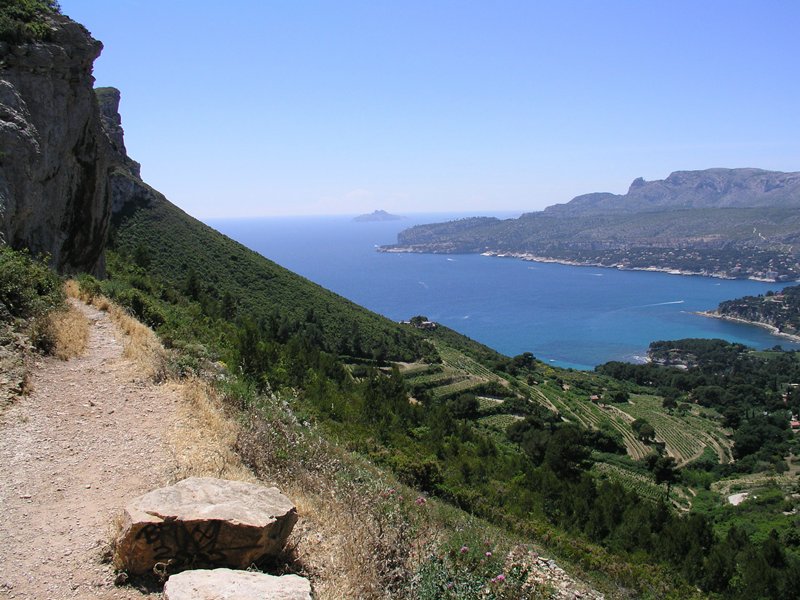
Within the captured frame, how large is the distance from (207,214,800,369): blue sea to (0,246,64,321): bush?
264 feet

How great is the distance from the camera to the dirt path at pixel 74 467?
3.68 metres

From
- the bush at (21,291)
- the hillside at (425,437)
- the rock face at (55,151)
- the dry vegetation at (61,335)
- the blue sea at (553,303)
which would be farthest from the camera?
the blue sea at (553,303)

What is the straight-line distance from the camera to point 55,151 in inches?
527

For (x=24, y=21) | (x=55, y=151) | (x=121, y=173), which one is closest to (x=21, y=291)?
(x=55, y=151)

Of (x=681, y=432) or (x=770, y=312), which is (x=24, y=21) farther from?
(x=770, y=312)

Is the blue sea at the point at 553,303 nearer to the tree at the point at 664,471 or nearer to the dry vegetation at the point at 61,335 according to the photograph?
the tree at the point at 664,471

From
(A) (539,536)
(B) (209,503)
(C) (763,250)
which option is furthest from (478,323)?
(C) (763,250)

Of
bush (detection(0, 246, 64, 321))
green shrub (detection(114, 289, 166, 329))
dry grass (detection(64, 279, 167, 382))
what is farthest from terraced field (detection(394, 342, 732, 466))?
bush (detection(0, 246, 64, 321))

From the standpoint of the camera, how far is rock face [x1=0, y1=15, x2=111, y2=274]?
36.3ft

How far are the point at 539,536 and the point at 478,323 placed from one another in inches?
3768

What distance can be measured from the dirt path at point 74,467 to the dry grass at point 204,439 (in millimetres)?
144

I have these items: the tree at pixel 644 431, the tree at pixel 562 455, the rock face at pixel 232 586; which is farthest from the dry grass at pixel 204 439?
the tree at pixel 644 431

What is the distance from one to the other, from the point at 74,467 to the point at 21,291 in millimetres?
4101

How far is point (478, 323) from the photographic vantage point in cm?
10525
